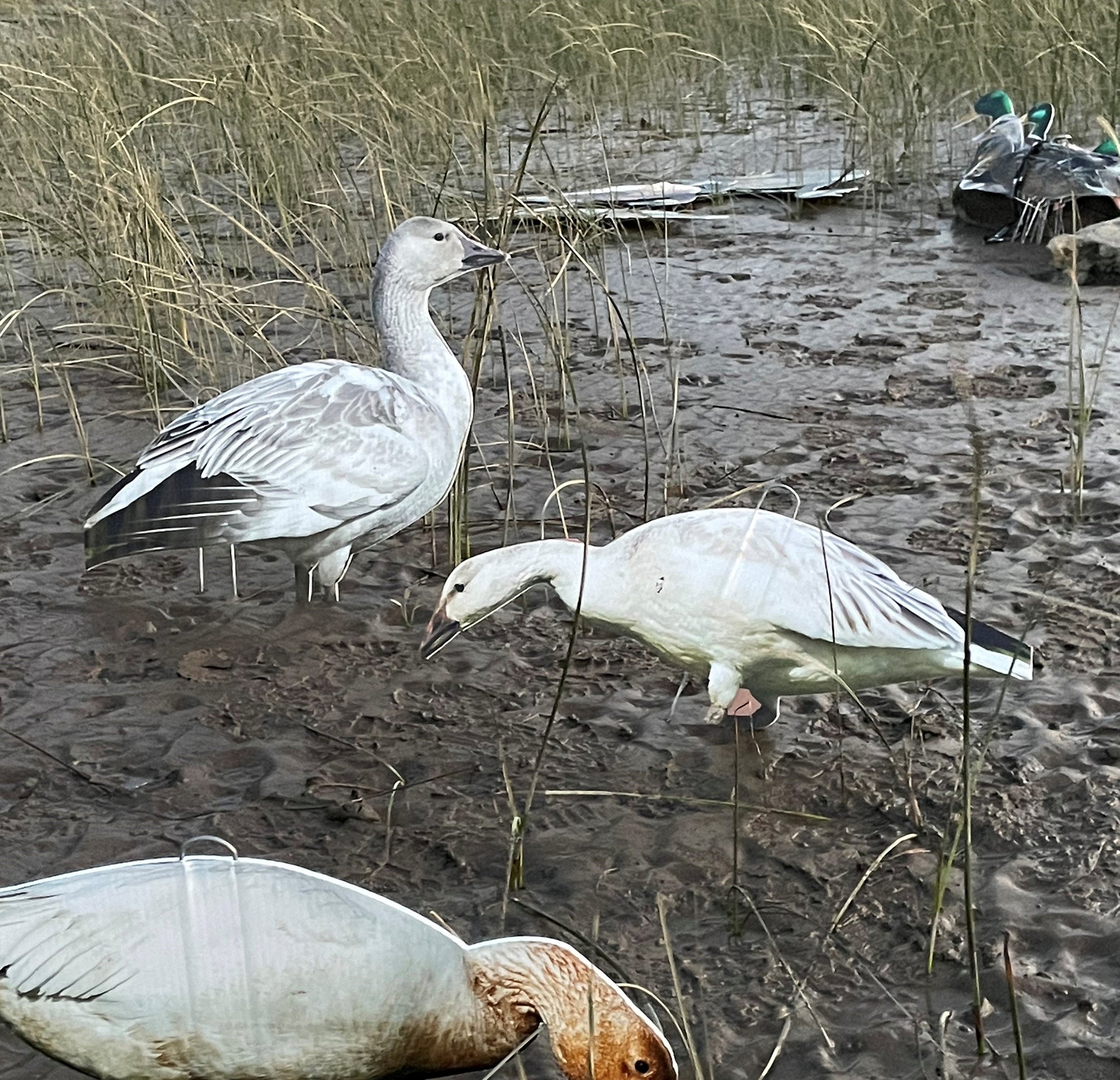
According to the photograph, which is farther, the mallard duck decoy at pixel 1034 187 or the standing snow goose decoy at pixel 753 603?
the mallard duck decoy at pixel 1034 187

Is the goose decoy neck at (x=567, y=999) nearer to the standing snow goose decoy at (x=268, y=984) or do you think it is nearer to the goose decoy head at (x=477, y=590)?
the standing snow goose decoy at (x=268, y=984)

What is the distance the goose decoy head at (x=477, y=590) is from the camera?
3068 millimetres

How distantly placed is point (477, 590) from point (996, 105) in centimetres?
554

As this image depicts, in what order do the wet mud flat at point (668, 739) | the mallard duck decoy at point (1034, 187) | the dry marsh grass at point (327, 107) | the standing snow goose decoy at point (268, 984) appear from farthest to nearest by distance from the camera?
the mallard duck decoy at point (1034, 187) < the dry marsh grass at point (327, 107) < the wet mud flat at point (668, 739) < the standing snow goose decoy at point (268, 984)

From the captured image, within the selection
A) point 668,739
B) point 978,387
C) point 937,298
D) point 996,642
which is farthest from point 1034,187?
point 996,642

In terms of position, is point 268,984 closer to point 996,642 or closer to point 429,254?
point 996,642

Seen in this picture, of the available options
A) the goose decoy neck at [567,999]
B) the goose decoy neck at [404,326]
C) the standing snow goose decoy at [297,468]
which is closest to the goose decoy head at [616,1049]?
the goose decoy neck at [567,999]

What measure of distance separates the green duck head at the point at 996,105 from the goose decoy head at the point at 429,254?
4517mm

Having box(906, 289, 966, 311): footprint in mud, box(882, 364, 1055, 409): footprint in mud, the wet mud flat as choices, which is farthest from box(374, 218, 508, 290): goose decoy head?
box(906, 289, 966, 311): footprint in mud

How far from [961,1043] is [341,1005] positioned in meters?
1.10

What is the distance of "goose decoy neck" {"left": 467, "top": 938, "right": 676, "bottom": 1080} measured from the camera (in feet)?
6.20

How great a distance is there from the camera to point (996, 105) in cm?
750

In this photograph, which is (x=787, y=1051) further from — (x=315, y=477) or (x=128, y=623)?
(x=128, y=623)

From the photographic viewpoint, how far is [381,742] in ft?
11.2
